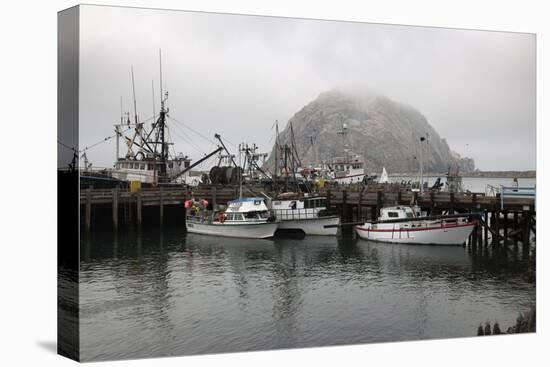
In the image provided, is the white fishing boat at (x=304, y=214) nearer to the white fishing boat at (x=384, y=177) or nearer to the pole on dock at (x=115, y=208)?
the white fishing boat at (x=384, y=177)

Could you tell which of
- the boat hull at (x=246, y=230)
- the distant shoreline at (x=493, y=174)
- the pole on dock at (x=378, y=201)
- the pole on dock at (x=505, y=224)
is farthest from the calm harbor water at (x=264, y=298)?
the boat hull at (x=246, y=230)

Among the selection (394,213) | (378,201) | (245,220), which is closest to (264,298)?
(378,201)

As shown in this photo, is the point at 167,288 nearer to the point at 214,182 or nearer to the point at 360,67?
the point at 214,182

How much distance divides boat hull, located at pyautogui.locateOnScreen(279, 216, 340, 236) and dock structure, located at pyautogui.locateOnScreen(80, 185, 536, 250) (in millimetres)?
475

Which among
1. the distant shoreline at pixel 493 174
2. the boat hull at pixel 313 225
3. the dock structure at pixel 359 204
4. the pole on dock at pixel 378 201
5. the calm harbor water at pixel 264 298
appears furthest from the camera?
the boat hull at pixel 313 225

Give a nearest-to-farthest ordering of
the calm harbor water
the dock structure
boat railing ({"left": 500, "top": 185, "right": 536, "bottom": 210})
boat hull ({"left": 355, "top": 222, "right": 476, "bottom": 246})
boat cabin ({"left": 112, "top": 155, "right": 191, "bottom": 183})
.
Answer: the calm harbor water → boat cabin ({"left": 112, "top": 155, "right": 191, "bottom": 183}) → the dock structure → boat railing ({"left": 500, "top": 185, "right": 536, "bottom": 210}) → boat hull ({"left": 355, "top": 222, "right": 476, "bottom": 246})

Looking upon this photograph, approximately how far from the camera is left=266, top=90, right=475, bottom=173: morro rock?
13.7 metres

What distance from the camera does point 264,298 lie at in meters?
13.0

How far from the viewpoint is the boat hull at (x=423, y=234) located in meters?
19.6

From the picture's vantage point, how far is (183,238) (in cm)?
1762

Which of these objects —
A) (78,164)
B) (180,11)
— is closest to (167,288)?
(78,164)

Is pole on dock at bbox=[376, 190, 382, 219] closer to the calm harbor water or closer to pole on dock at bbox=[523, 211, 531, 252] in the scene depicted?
the calm harbor water

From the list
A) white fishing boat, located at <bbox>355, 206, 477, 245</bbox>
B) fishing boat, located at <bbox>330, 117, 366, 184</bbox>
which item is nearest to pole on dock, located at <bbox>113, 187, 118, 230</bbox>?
fishing boat, located at <bbox>330, 117, 366, 184</bbox>

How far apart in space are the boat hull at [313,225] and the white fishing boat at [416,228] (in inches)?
49.7
